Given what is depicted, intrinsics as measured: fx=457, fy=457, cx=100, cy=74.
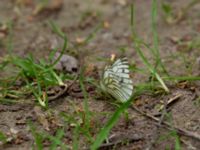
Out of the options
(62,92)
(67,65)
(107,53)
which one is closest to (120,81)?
(62,92)

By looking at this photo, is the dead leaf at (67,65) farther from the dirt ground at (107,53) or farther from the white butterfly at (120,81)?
the white butterfly at (120,81)

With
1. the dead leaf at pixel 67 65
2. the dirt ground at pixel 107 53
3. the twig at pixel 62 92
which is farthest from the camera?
the dead leaf at pixel 67 65

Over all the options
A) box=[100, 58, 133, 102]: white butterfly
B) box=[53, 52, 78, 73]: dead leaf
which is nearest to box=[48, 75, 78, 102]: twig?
box=[53, 52, 78, 73]: dead leaf

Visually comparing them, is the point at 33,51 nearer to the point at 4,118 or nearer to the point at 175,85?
the point at 4,118

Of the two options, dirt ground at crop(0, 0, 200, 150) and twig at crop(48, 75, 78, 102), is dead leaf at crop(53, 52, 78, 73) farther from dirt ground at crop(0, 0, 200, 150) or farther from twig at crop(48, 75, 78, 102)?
twig at crop(48, 75, 78, 102)

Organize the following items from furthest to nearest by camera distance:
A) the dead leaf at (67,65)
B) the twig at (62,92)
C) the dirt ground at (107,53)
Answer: the dead leaf at (67,65) < the twig at (62,92) < the dirt ground at (107,53)

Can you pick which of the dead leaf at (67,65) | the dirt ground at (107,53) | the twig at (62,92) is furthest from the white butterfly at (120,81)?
the dead leaf at (67,65)
